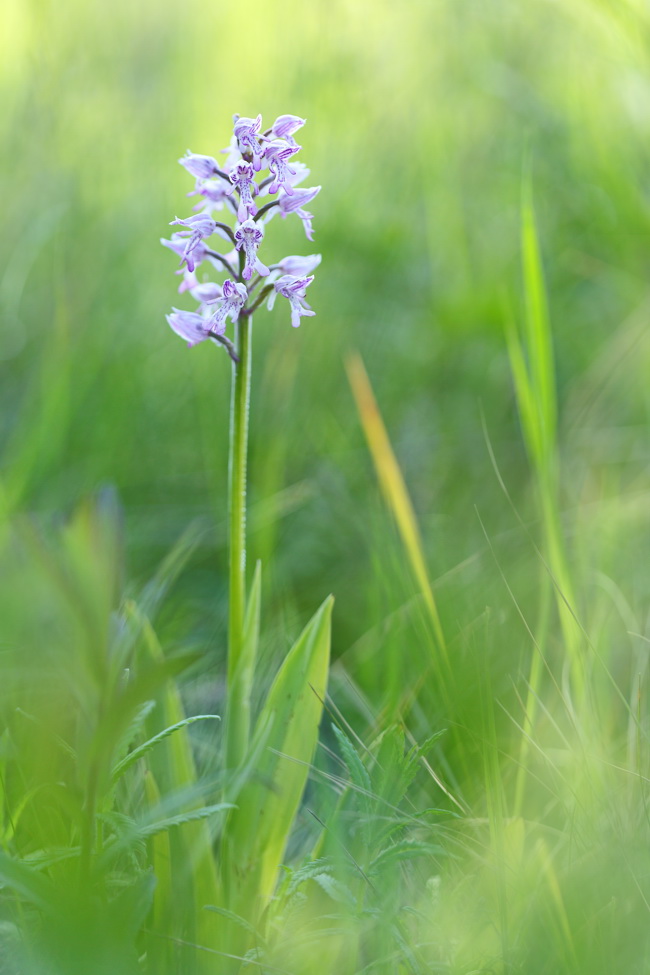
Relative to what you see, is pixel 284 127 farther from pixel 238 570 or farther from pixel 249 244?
pixel 238 570

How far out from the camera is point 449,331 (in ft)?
8.80

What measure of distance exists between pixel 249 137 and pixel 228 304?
239mm

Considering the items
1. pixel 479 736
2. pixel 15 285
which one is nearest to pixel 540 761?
pixel 479 736

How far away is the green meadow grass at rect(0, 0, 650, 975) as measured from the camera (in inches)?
34.9

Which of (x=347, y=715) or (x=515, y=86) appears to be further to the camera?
(x=515, y=86)

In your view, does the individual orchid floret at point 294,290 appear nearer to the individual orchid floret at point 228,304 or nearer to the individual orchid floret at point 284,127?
the individual orchid floret at point 228,304

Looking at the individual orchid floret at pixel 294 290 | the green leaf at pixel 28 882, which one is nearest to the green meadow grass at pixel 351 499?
the green leaf at pixel 28 882

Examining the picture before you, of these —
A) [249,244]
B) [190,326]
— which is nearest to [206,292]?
[190,326]

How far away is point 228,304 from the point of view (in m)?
1.26

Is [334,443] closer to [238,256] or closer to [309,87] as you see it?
[238,256]

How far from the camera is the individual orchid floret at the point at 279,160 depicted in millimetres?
1221

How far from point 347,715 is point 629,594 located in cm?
65

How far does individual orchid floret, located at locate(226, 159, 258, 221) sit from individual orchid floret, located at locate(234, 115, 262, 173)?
0.02 m

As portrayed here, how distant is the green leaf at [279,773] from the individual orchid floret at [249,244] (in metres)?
0.48
